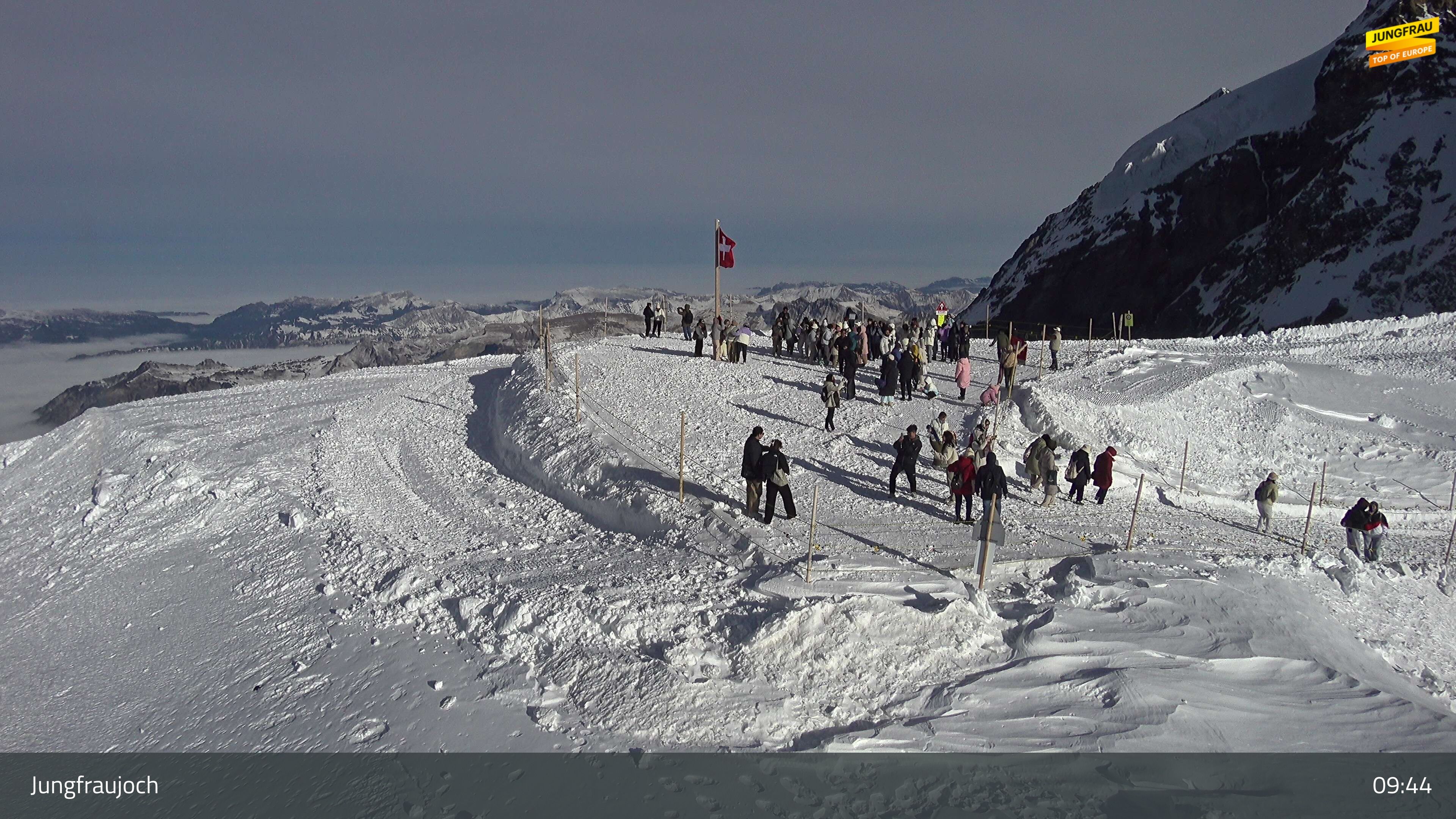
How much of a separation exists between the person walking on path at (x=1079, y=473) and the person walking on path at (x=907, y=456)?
3.42 meters

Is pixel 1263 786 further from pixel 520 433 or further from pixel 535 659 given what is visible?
pixel 520 433

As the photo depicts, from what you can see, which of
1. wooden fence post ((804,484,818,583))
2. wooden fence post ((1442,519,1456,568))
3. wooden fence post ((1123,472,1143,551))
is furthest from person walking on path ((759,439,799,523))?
wooden fence post ((1442,519,1456,568))

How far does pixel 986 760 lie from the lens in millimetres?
7613

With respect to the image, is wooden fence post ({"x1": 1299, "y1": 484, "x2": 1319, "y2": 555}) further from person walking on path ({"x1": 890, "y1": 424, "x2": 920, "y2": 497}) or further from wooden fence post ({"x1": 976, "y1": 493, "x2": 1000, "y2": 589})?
person walking on path ({"x1": 890, "y1": 424, "x2": 920, "y2": 497})

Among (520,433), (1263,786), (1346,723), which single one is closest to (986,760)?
(1263,786)

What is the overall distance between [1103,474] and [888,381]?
626 centimetres

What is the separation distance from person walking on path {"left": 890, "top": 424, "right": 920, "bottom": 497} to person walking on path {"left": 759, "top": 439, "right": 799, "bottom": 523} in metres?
2.65

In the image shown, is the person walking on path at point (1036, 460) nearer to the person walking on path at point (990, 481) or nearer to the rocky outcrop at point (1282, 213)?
the person walking on path at point (990, 481)

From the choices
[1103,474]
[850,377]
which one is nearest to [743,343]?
[850,377]

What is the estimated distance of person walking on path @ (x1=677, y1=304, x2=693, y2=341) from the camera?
27750 millimetres

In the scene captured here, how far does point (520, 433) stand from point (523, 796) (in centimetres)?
1321

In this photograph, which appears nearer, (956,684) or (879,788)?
(879,788)

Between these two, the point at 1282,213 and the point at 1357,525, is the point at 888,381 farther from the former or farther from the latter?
the point at 1282,213
